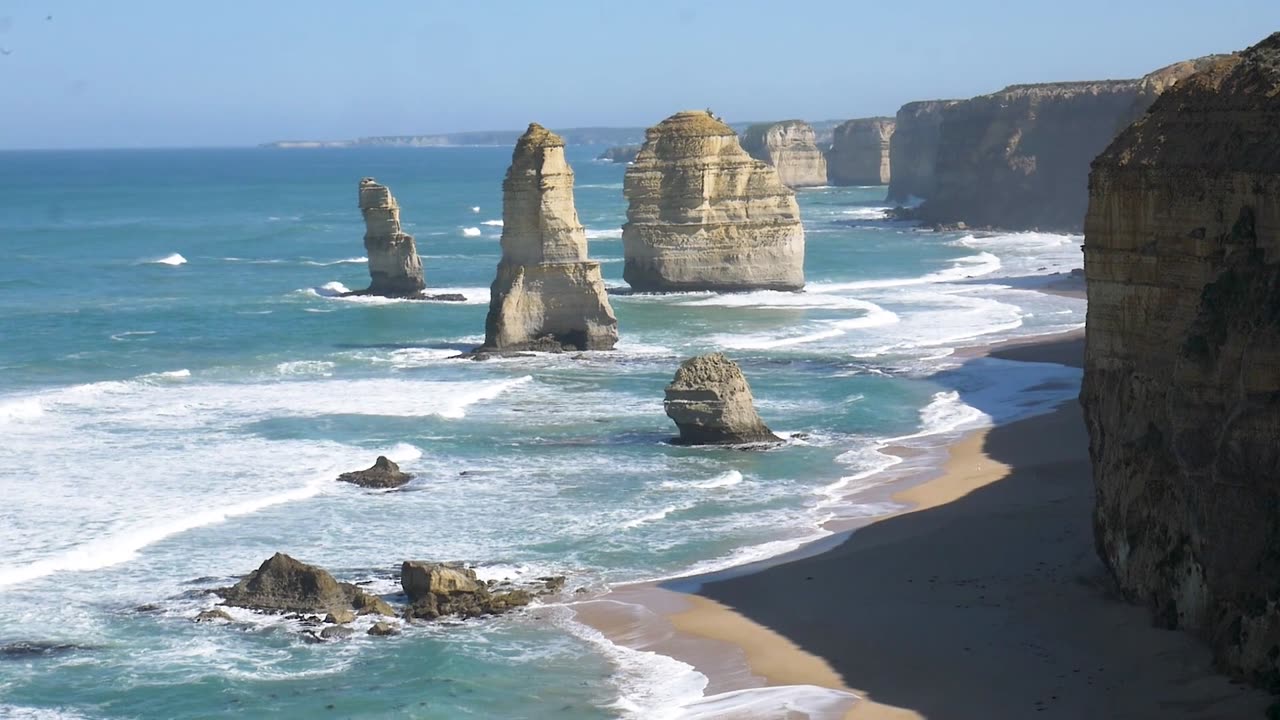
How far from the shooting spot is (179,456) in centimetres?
3120

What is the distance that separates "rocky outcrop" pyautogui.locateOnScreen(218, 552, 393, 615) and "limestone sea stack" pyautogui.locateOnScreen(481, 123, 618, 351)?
22710 mm

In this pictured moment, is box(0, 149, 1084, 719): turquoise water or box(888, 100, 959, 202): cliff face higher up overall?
box(888, 100, 959, 202): cliff face

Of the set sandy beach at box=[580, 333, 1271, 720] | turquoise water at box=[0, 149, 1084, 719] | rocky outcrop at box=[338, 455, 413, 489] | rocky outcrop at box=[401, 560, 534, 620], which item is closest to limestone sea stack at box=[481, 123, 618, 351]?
turquoise water at box=[0, 149, 1084, 719]

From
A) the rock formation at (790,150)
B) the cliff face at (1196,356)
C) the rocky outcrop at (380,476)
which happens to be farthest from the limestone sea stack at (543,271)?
the rock formation at (790,150)

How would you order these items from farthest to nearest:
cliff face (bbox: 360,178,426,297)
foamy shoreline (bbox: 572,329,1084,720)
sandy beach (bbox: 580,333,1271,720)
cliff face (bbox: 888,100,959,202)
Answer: cliff face (bbox: 888,100,959,202)
cliff face (bbox: 360,178,426,297)
foamy shoreline (bbox: 572,329,1084,720)
sandy beach (bbox: 580,333,1271,720)

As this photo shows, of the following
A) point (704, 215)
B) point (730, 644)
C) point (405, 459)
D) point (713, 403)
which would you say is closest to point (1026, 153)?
point (704, 215)

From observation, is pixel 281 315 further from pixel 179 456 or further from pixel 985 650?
pixel 985 650

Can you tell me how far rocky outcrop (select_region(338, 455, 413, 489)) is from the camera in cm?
2858

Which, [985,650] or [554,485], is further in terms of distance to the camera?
[554,485]

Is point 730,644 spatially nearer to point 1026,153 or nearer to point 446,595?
point 446,595

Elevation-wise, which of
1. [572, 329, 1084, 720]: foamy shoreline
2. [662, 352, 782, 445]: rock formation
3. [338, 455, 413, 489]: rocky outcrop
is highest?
[662, 352, 782, 445]: rock formation

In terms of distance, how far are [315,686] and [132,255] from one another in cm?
6598

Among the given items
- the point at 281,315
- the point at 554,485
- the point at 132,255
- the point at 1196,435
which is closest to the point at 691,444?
the point at 554,485

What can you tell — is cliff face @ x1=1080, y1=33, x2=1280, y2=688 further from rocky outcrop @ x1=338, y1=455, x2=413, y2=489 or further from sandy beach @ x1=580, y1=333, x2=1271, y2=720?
rocky outcrop @ x1=338, y1=455, x2=413, y2=489
